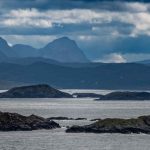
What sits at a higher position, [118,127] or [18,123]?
[18,123]

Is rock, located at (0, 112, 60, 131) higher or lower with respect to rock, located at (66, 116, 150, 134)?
higher

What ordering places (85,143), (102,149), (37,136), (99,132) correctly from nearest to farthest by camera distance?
(102,149) → (85,143) → (37,136) → (99,132)

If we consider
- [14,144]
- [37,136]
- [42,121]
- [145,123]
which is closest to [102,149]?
[14,144]

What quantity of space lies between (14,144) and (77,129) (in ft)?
100

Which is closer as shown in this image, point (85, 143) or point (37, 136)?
point (85, 143)

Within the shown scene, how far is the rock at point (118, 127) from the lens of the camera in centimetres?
15750

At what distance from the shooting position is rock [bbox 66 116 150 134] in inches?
6201

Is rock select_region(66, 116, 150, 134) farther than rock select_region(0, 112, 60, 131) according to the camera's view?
No

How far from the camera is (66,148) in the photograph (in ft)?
414

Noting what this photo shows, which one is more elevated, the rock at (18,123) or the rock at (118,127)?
the rock at (18,123)

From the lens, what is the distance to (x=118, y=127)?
157750 millimetres

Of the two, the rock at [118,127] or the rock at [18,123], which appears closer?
the rock at [118,127]

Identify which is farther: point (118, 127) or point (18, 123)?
point (18, 123)

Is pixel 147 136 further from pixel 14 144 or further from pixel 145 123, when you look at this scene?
pixel 14 144
